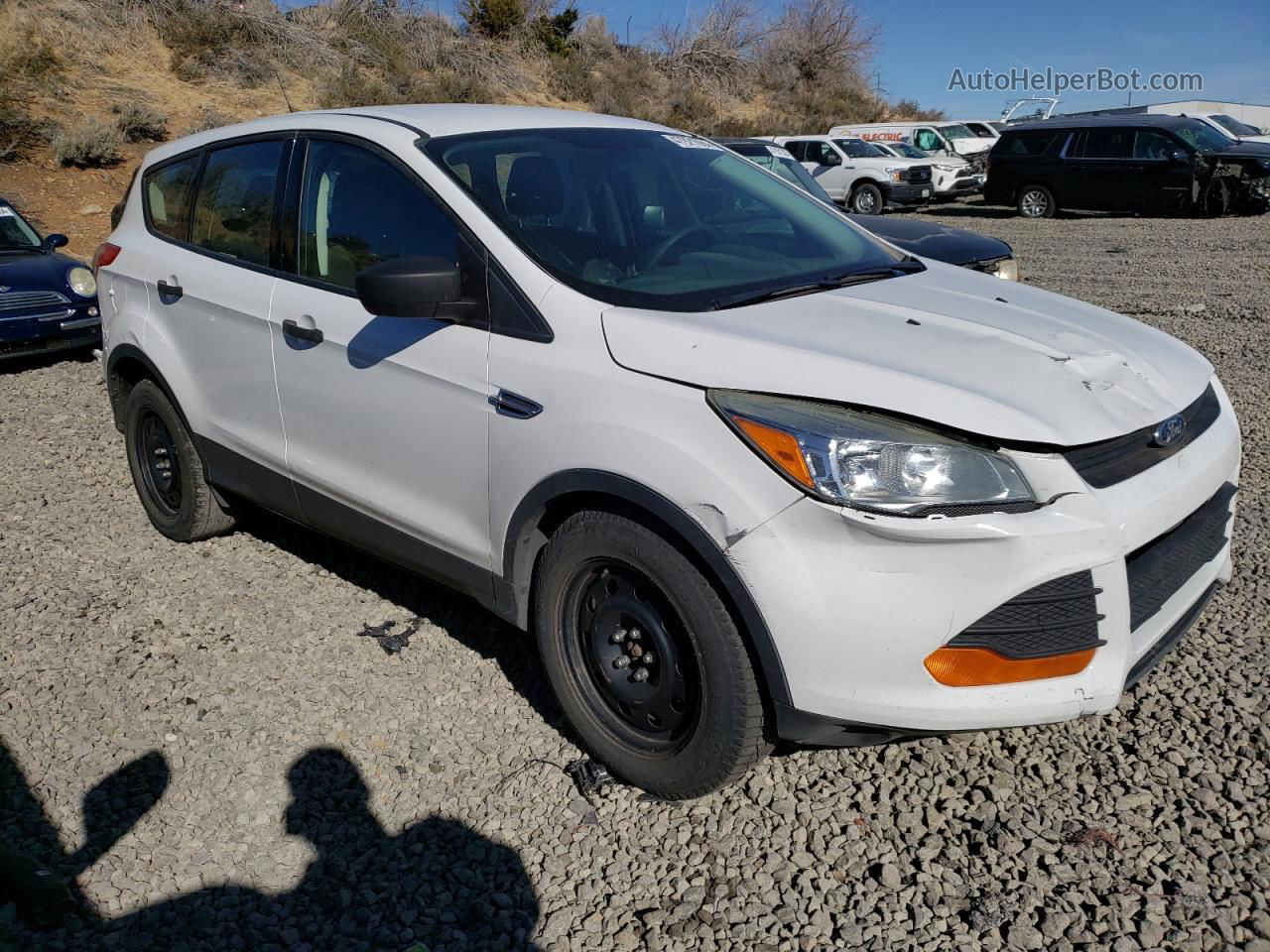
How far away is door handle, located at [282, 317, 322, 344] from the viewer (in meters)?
3.55

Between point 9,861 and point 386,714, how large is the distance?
1157mm

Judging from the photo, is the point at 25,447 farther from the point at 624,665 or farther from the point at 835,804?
the point at 835,804

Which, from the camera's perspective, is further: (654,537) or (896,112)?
(896,112)

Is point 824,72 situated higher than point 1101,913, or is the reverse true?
point 824,72

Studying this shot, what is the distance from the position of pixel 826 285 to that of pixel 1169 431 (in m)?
1.05

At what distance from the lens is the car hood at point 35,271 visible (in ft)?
27.7

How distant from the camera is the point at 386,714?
3.46 m

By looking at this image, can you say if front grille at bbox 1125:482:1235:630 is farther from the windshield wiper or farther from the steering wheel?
the steering wheel

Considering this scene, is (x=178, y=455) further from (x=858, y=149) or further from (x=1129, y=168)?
(x=858, y=149)

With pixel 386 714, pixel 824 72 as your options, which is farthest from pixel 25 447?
pixel 824 72

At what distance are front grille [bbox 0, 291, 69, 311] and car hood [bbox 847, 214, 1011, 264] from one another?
6.42 meters

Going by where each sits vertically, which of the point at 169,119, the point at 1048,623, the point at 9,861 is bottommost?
the point at 9,861

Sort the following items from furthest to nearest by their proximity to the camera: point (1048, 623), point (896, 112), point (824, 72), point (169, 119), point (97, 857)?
point (896, 112) < point (824, 72) < point (169, 119) < point (97, 857) < point (1048, 623)

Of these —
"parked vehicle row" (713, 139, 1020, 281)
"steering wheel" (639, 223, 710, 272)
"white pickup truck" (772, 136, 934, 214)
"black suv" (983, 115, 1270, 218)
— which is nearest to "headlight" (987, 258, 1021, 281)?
"parked vehicle row" (713, 139, 1020, 281)
